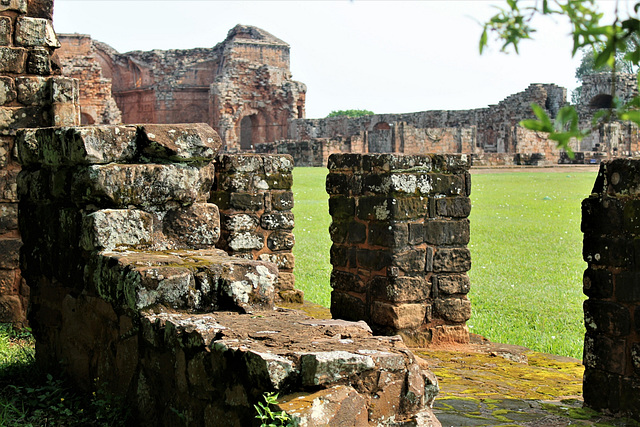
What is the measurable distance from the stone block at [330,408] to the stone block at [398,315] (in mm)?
3999

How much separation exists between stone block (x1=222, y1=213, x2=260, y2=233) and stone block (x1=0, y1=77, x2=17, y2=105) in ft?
7.92

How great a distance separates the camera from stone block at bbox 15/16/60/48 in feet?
23.3

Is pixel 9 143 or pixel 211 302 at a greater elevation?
pixel 9 143

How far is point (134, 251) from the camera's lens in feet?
13.4

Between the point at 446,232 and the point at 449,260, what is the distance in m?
0.26

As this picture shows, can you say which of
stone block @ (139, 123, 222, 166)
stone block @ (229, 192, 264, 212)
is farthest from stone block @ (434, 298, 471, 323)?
stone block @ (139, 123, 222, 166)

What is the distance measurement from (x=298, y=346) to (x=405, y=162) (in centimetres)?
409

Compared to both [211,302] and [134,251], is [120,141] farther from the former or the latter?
[211,302]

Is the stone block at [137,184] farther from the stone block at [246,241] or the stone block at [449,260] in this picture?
the stone block at [246,241]

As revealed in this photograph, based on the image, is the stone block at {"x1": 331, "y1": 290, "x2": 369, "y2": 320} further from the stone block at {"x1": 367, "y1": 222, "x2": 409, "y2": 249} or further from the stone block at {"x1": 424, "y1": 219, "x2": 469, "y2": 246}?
the stone block at {"x1": 424, "y1": 219, "x2": 469, "y2": 246}

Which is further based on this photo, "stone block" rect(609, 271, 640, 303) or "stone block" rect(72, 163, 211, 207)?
"stone block" rect(609, 271, 640, 303)

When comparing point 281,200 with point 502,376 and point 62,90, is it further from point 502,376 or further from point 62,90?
point 502,376

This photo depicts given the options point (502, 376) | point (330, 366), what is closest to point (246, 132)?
point (502, 376)

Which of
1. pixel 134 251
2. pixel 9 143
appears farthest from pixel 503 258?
pixel 134 251
